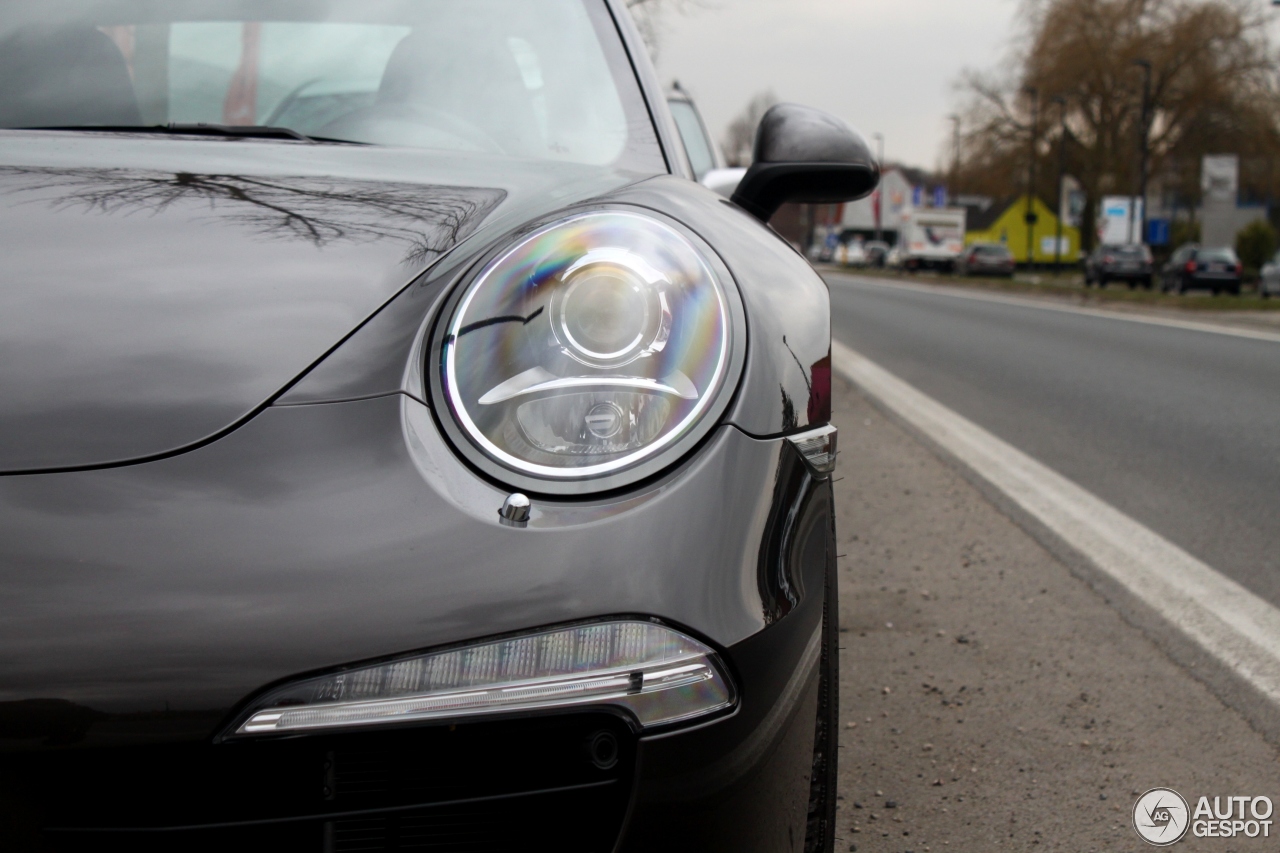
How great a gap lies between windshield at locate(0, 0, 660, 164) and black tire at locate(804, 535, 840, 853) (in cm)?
90

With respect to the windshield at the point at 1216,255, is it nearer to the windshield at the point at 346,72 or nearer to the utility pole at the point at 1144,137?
the utility pole at the point at 1144,137

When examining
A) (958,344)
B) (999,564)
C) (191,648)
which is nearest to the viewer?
(191,648)

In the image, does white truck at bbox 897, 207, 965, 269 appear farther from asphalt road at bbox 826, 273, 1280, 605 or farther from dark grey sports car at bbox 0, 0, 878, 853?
dark grey sports car at bbox 0, 0, 878, 853

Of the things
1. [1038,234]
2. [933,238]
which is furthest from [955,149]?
[1038,234]

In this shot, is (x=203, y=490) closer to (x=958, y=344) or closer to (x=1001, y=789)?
(x=1001, y=789)

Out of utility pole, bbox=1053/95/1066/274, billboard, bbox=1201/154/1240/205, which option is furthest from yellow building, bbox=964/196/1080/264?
billboard, bbox=1201/154/1240/205

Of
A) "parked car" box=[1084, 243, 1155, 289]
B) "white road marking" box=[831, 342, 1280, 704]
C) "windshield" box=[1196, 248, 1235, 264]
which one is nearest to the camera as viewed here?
"white road marking" box=[831, 342, 1280, 704]

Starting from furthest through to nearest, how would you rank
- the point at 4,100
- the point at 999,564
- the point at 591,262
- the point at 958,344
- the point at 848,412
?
the point at 958,344 < the point at 848,412 < the point at 999,564 < the point at 4,100 < the point at 591,262

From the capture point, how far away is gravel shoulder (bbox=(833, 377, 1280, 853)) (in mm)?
2152

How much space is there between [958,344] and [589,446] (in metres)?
13.1

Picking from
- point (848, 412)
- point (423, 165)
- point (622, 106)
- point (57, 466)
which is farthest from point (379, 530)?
point (848, 412)

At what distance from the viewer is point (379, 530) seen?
116cm

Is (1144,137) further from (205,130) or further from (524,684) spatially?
(524,684)

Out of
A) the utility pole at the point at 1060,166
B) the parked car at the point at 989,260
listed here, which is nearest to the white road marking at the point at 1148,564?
the utility pole at the point at 1060,166
